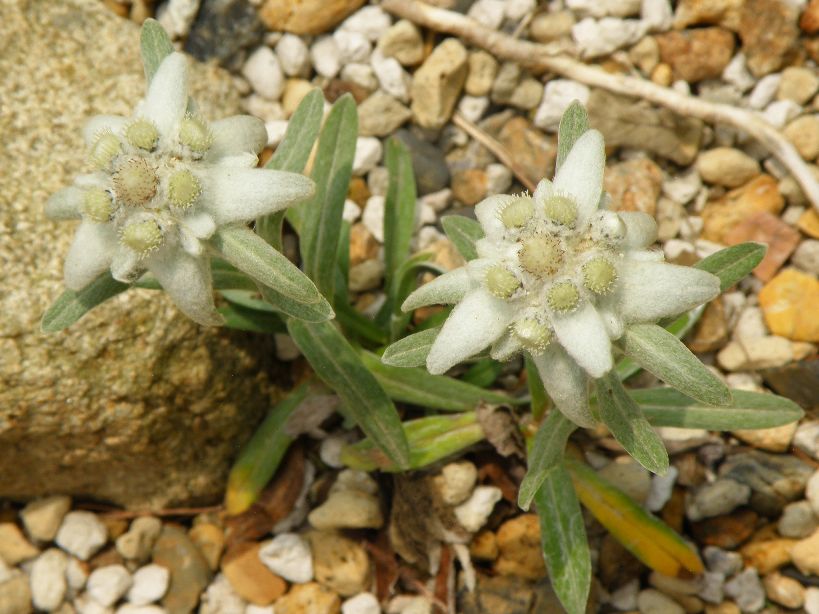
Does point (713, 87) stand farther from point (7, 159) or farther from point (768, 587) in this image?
point (7, 159)

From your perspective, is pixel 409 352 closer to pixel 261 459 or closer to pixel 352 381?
pixel 352 381

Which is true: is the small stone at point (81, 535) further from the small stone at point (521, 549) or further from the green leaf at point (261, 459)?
the small stone at point (521, 549)

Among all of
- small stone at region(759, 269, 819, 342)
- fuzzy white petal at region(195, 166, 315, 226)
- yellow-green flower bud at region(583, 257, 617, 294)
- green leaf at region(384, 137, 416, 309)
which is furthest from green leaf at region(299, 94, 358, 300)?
small stone at region(759, 269, 819, 342)

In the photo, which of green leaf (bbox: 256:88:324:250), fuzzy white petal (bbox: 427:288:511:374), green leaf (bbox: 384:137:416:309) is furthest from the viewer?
green leaf (bbox: 384:137:416:309)

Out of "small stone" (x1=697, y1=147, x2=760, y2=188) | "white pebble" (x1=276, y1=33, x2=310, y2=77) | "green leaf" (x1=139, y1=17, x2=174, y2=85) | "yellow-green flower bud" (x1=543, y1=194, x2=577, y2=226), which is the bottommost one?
Result: "small stone" (x1=697, y1=147, x2=760, y2=188)

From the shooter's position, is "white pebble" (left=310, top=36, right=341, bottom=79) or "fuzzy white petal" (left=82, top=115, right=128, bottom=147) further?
"white pebble" (left=310, top=36, right=341, bottom=79)

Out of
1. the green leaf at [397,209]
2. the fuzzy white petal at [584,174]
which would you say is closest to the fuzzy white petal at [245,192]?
the fuzzy white petal at [584,174]

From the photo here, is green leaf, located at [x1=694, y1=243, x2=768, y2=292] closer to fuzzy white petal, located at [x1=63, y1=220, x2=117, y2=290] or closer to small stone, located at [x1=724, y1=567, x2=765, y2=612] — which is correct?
small stone, located at [x1=724, y1=567, x2=765, y2=612]

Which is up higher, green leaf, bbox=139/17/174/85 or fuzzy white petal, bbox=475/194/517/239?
green leaf, bbox=139/17/174/85

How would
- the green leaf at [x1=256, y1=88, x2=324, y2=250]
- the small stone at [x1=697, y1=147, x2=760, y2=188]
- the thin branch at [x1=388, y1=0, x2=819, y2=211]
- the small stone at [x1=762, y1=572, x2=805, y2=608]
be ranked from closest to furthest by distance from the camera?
the green leaf at [x1=256, y1=88, x2=324, y2=250] → the small stone at [x1=762, y1=572, x2=805, y2=608] → the thin branch at [x1=388, y1=0, x2=819, y2=211] → the small stone at [x1=697, y1=147, x2=760, y2=188]
